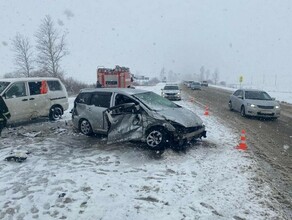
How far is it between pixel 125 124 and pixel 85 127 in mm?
2302

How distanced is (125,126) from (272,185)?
4146 mm

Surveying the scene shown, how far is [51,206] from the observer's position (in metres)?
4.74

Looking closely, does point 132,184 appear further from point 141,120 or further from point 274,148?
point 274,148

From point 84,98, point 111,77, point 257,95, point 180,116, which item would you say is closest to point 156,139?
point 180,116

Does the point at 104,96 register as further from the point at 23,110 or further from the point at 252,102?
the point at 252,102

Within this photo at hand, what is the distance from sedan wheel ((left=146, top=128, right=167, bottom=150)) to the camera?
24.7 feet

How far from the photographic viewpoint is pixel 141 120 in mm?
7867

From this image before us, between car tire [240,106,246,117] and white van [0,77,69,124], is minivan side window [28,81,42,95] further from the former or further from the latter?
car tire [240,106,246,117]

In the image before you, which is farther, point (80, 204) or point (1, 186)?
point (1, 186)

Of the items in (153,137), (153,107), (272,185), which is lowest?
(272,185)

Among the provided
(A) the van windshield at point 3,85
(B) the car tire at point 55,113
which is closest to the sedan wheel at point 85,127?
(B) the car tire at point 55,113

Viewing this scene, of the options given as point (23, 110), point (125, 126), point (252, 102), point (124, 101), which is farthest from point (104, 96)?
point (252, 102)

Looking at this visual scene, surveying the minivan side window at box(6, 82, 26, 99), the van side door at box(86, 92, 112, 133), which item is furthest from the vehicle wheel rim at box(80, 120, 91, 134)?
the minivan side window at box(6, 82, 26, 99)

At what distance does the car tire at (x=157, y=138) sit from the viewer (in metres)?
7.54
